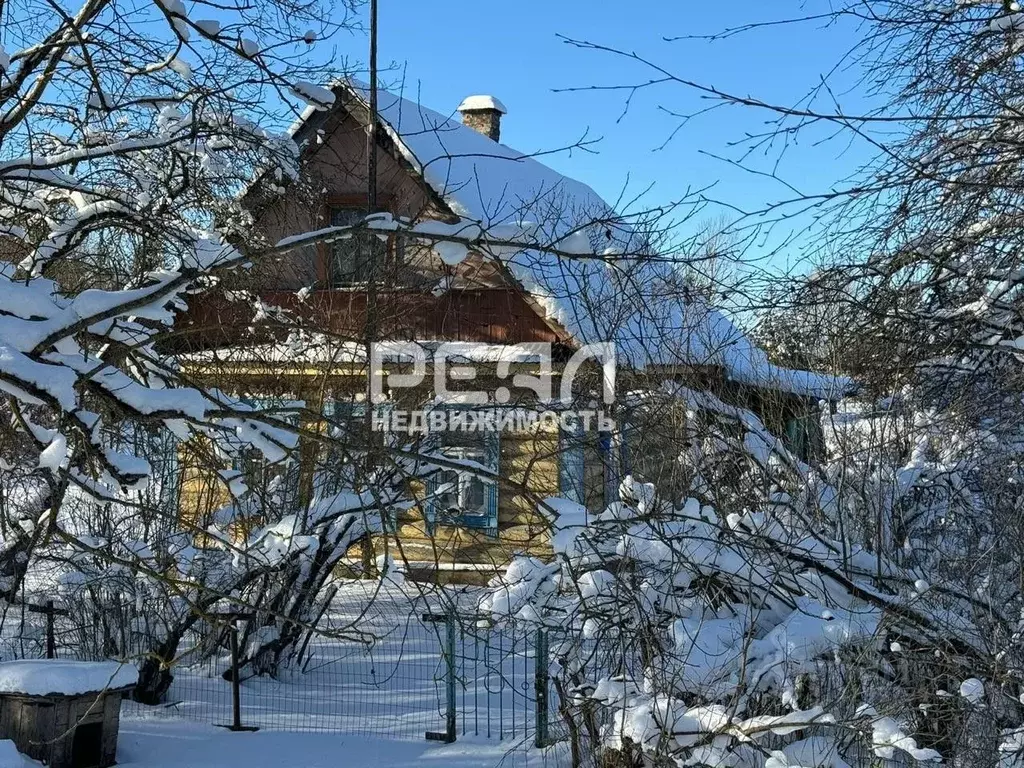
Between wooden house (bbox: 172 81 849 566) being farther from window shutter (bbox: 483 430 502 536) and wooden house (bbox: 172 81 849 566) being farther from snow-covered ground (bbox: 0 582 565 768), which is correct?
snow-covered ground (bbox: 0 582 565 768)

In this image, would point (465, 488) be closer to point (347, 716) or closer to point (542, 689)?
point (347, 716)

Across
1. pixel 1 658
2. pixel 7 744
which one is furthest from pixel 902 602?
pixel 1 658

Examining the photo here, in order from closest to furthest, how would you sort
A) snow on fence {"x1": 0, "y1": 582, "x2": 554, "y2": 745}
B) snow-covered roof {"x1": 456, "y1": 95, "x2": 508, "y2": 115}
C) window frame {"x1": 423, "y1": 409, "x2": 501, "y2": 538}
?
snow on fence {"x1": 0, "y1": 582, "x2": 554, "y2": 745}
window frame {"x1": 423, "y1": 409, "x2": 501, "y2": 538}
snow-covered roof {"x1": 456, "y1": 95, "x2": 508, "y2": 115}

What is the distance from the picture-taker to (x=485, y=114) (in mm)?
17125

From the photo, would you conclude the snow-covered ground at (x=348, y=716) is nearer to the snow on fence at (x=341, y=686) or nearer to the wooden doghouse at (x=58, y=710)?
the snow on fence at (x=341, y=686)

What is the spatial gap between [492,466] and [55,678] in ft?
17.4

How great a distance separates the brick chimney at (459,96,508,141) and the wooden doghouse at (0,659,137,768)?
11.7 meters

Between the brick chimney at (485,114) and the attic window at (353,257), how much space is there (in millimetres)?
4040

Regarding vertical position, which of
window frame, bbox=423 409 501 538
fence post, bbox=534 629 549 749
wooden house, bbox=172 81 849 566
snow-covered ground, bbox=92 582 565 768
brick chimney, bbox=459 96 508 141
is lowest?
snow-covered ground, bbox=92 582 565 768

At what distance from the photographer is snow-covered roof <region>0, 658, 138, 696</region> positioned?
22.9 feet

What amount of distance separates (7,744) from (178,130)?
352 cm

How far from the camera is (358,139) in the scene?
13898mm

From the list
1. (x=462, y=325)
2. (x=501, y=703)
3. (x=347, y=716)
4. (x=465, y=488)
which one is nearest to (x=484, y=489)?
(x=465, y=488)

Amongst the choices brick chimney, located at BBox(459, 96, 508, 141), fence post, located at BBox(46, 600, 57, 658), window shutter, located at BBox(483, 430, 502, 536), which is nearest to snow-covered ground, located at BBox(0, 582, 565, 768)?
fence post, located at BBox(46, 600, 57, 658)
